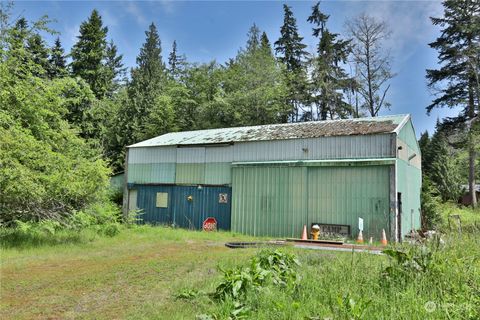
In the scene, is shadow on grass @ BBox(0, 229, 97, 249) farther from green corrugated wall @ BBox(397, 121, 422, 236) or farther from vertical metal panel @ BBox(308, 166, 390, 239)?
green corrugated wall @ BBox(397, 121, 422, 236)

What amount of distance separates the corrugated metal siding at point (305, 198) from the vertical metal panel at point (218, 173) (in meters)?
0.58

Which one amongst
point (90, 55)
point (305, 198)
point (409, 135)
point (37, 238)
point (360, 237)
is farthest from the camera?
point (90, 55)

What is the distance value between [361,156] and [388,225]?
282cm

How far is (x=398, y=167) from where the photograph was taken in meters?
13.2

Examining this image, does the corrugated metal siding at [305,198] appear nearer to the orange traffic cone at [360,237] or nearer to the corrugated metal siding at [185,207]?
the orange traffic cone at [360,237]

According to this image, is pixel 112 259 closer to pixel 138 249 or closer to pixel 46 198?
pixel 138 249

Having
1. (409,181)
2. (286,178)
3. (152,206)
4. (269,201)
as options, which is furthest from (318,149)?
(152,206)

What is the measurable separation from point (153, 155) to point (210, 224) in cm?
541

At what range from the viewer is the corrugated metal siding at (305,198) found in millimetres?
12766

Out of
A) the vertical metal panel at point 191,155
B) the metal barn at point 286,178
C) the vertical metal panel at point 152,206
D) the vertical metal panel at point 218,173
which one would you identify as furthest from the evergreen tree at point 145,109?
the vertical metal panel at point 218,173

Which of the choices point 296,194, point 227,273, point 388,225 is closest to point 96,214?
point 296,194

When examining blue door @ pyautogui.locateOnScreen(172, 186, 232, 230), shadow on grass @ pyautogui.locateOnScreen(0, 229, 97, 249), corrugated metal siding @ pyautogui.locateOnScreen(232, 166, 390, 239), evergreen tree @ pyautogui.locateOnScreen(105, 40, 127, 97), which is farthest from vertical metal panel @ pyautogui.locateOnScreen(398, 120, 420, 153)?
evergreen tree @ pyautogui.locateOnScreen(105, 40, 127, 97)

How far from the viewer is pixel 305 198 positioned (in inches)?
552

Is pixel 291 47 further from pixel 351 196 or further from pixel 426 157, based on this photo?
pixel 351 196
